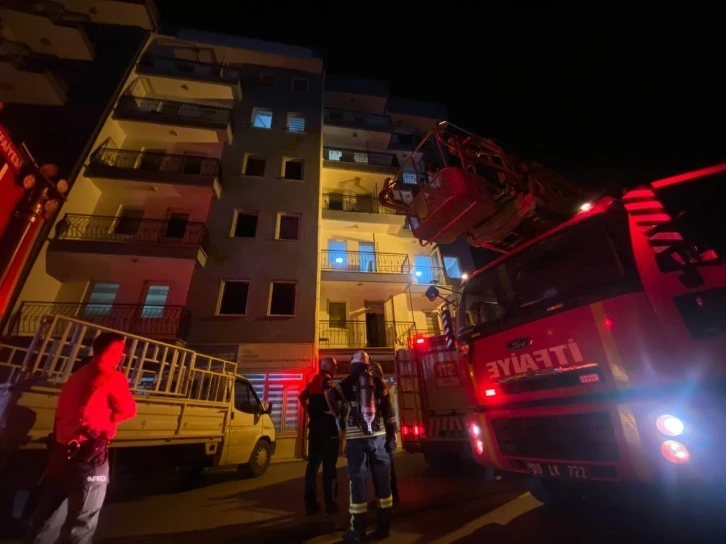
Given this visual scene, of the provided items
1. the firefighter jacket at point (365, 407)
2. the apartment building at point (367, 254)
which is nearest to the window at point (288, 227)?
the apartment building at point (367, 254)

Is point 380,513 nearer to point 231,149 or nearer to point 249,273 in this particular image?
point 249,273

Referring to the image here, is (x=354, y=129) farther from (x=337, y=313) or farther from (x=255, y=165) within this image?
(x=337, y=313)

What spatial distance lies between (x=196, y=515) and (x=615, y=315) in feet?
17.7

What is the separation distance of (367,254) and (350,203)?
3.25m

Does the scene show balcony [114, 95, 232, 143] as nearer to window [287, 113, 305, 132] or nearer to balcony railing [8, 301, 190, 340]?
window [287, 113, 305, 132]

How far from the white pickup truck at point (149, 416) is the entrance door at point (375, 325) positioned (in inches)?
264

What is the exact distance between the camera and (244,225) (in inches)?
535

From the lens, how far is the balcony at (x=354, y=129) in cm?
1798

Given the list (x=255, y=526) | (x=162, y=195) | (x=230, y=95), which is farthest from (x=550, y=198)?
(x=230, y=95)

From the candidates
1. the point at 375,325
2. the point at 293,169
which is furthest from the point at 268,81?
the point at 375,325

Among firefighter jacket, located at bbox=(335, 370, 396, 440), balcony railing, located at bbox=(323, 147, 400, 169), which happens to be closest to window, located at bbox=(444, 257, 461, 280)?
balcony railing, located at bbox=(323, 147, 400, 169)

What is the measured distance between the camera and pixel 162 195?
1324 centimetres

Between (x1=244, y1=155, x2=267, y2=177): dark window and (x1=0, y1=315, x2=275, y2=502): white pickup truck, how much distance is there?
11.2 meters

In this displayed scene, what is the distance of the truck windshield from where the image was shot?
2.62m
